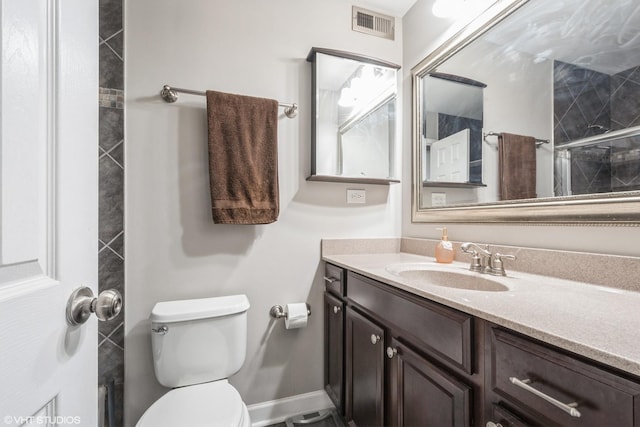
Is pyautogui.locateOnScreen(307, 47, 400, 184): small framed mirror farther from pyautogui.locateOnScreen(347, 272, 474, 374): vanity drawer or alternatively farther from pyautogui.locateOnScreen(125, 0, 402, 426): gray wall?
pyautogui.locateOnScreen(347, 272, 474, 374): vanity drawer

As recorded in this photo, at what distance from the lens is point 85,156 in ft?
1.66

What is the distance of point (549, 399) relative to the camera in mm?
478

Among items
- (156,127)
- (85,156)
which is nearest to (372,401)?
(85,156)

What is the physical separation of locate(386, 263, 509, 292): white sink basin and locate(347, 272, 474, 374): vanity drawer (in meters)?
0.12

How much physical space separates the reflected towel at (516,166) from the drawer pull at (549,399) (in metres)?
0.77

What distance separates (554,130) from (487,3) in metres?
0.69

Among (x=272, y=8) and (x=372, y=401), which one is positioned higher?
(x=272, y=8)

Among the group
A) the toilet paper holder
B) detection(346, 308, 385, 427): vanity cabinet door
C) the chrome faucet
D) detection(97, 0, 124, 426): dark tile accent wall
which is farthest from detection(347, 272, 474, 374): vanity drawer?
detection(97, 0, 124, 426): dark tile accent wall

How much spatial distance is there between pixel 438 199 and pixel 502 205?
382mm

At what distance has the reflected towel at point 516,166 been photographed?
3.43 ft

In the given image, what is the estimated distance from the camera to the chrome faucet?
1.02 m

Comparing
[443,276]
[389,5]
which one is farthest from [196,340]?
[389,5]

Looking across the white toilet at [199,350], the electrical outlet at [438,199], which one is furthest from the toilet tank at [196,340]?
the electrical outlet at [438,199]

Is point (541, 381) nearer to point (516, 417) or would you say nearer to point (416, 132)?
point (516, 417)
